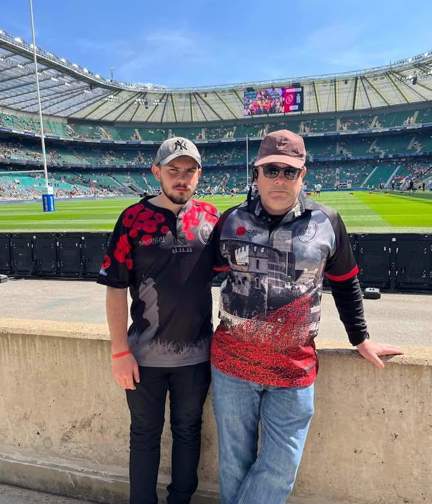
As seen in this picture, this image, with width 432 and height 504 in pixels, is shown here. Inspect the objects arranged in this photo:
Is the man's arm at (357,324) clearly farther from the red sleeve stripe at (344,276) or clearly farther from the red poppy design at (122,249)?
the red poppy design at (122,249)

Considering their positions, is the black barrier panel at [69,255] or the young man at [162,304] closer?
the young man at [162,304]

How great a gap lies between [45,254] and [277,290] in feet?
38.2

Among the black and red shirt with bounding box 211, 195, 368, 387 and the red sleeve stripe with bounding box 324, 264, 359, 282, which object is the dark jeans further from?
the red sleeve stripe with bounding box 324, 264, 359, 282

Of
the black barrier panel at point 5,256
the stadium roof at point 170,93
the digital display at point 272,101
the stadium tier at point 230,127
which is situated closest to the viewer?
the black barrier panel at point 5,256

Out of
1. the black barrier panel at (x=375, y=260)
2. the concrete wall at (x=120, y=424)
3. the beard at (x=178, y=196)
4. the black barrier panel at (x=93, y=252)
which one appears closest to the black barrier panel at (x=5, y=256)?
the black barrier panel at (x=93, y=252)

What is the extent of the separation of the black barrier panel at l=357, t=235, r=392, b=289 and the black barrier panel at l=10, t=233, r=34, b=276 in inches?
360

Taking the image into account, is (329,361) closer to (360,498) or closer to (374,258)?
(360,498)

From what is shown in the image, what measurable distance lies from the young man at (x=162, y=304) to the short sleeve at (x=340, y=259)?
0.64 metres

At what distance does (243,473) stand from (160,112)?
318 ft

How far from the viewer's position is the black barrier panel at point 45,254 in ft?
40.2

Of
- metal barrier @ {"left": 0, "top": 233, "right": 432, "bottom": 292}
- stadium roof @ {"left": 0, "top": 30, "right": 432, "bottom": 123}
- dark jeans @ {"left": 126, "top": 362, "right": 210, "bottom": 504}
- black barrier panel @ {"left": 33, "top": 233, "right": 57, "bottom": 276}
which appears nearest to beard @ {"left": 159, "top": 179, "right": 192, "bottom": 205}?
dark jeans @ {"left": 126, "top": 362, "right": 210, "bottom": 504}

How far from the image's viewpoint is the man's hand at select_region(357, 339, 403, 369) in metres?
2.24

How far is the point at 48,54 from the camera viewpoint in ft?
189

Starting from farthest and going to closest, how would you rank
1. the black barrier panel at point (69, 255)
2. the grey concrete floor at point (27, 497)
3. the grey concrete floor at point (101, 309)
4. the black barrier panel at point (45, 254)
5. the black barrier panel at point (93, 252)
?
the black barrier panel at point (45, 254)
the black barrier panel at point (69, 255)
the black barrier panel at point (93, 252)
the grey concrete floor at point (101, 309)
the grey concrete floor at point (27, 497)
